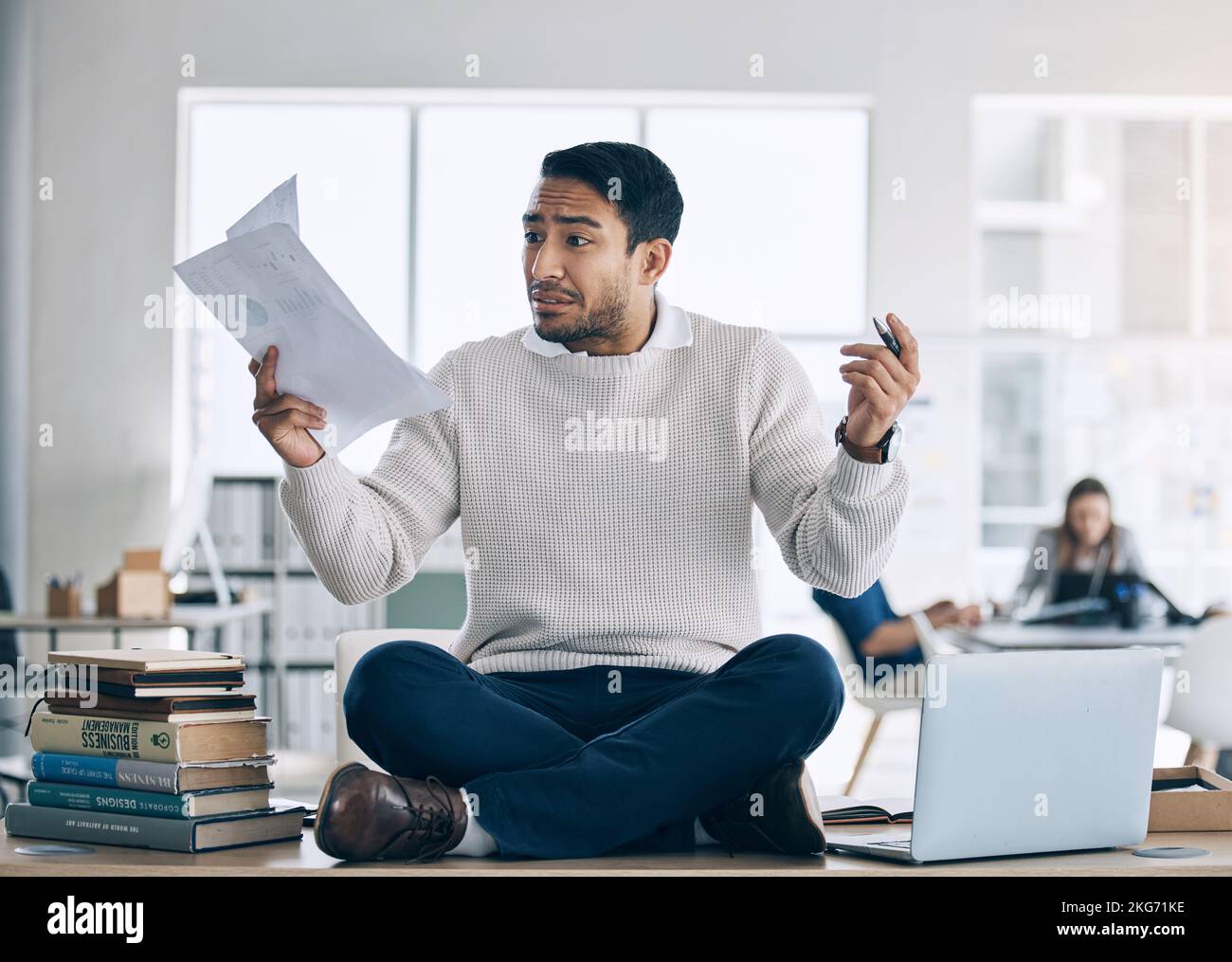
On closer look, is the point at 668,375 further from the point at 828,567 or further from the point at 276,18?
the point at 276,18

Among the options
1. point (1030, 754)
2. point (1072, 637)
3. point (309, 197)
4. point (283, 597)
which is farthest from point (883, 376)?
point (309, 197)

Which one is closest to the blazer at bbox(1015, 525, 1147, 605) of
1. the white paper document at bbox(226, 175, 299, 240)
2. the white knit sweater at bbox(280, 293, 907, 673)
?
the white knit sweater at bbox(280, 293, 907, 673)

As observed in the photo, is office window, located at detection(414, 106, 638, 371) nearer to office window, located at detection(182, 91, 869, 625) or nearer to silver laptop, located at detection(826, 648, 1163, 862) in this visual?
office window, located at detection(182, 91, 869, 625)

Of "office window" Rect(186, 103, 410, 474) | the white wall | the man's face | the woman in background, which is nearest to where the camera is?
the man's face

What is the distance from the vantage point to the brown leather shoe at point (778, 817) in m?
1.62

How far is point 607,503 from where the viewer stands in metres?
2.01

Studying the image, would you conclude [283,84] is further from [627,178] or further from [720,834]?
[720,834]

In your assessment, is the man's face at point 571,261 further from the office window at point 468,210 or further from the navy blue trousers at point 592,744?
the office window at point 468,210

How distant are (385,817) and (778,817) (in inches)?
18.7

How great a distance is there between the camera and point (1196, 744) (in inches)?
136

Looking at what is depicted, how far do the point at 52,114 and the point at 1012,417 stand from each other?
15.2 ft

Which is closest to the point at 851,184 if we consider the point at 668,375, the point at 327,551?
the point at 668,375

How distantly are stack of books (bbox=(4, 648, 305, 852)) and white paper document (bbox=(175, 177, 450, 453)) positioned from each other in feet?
1.26

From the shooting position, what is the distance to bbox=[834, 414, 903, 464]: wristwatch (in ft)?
5.79
